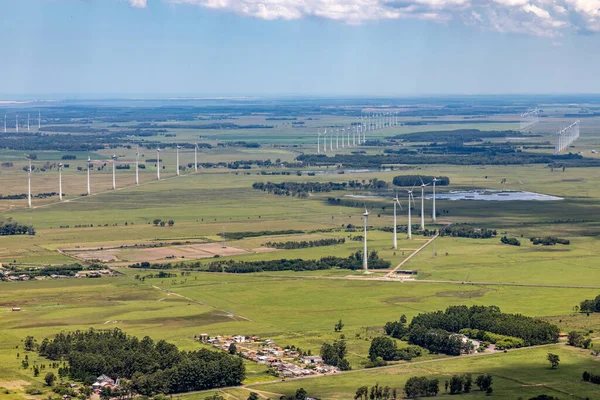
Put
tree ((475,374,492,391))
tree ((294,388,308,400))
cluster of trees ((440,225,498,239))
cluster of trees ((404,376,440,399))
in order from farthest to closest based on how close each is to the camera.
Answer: cluster of trees ((440,225,498,239)) < tree ((475,374,492,391)) < cluster of trees ((404,376,440,399)) < tree ((294,388,308,400))

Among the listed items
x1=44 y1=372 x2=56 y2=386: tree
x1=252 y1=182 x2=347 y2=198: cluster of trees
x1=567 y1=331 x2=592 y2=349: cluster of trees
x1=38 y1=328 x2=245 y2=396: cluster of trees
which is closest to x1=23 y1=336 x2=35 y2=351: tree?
x1=38 y1=328 x2=245 y2=396: cluster of trees

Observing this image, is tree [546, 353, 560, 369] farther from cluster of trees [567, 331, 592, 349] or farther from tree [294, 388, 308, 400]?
tree [294, 388, 308, 400]

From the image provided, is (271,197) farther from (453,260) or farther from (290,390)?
(290,390)

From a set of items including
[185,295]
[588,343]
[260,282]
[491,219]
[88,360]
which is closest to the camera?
[88,360]

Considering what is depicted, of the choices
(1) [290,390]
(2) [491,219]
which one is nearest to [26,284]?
(1) [290,390]

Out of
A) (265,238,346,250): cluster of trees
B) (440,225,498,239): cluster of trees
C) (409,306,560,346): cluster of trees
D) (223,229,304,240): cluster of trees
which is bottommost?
(223,229,304,240): cluster of trees

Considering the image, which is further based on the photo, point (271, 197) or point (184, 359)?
point (271, 197)

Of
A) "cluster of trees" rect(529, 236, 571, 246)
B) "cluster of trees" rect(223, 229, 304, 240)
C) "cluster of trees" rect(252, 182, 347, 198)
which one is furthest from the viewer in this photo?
"cluster of trees" rect(252, 182, 347, 198)

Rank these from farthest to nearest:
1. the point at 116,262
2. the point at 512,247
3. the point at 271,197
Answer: the point at 271,197 → the point at 512,247 → the point at 116,262
